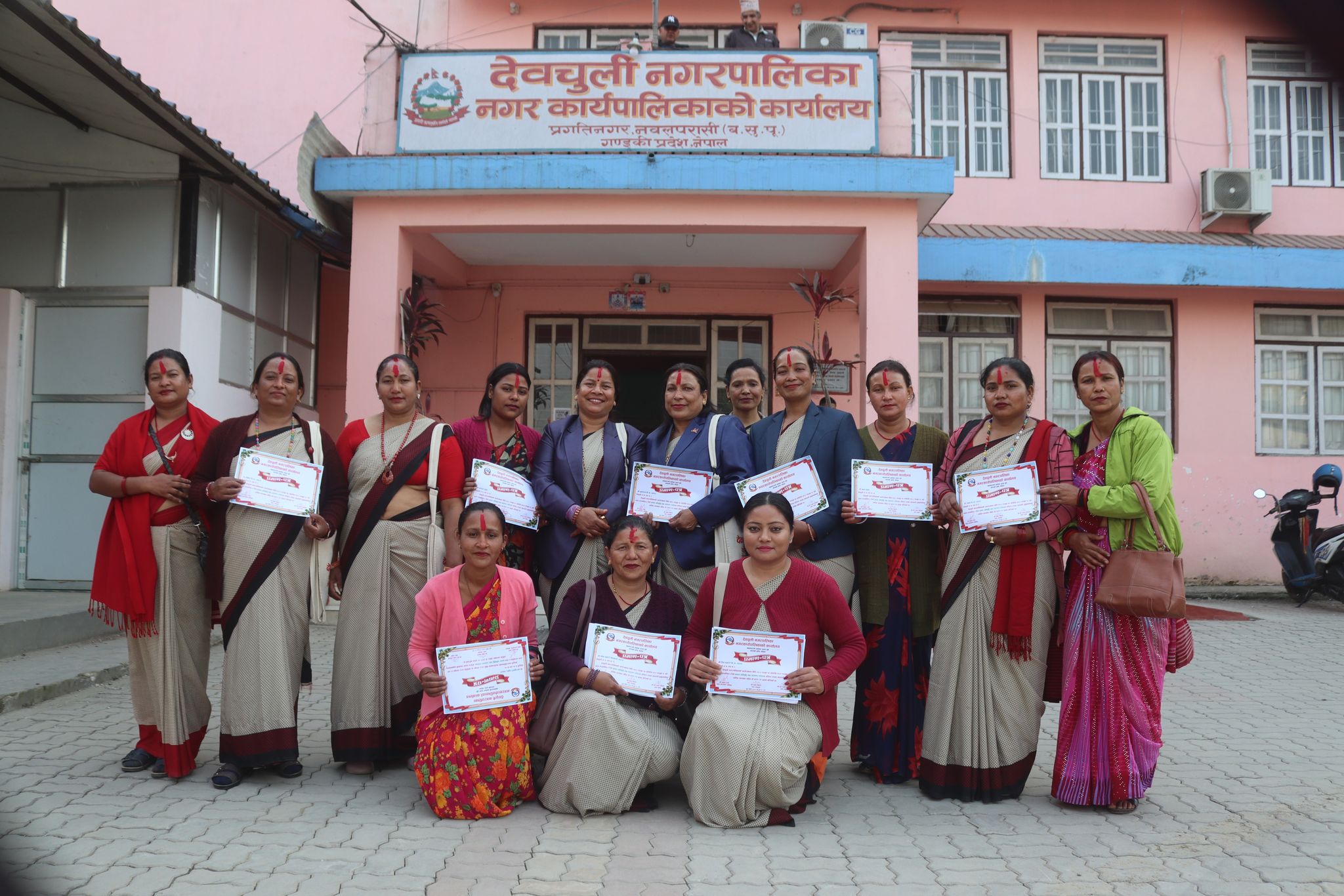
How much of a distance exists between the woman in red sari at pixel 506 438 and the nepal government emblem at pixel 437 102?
168 inches

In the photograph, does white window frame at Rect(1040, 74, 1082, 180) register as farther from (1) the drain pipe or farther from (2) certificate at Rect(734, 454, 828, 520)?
(2) certificate at Rect(734, 454, 828, 520)

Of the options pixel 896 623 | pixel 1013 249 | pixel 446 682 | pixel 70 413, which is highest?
pixel 1013 249

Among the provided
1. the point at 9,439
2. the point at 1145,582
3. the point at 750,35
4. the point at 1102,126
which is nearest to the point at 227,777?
the point at 1145,582

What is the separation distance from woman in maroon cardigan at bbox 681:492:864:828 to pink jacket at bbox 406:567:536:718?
67 centimetres

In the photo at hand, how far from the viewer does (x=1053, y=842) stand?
11.7 feet

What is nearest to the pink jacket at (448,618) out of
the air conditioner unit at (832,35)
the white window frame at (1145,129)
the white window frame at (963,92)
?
the air conditioner unit at (832,35)

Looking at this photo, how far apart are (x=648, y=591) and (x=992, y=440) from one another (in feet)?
5.08

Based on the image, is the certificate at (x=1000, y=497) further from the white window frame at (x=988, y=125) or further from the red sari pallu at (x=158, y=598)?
the white window frame at (x=988, y=125)

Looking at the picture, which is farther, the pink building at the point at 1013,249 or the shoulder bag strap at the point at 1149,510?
the pink building at the point at 1013,249

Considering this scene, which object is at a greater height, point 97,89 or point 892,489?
point 97,89

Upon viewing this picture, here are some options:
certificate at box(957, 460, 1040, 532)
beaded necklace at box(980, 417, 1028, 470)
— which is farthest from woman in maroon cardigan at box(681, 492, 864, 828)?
beaded necklace at box(980, 417, 1028, 470)

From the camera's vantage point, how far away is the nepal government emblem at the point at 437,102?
818cm

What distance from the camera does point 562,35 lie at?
34.5 feet

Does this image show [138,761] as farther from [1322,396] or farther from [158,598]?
[1322,396]
